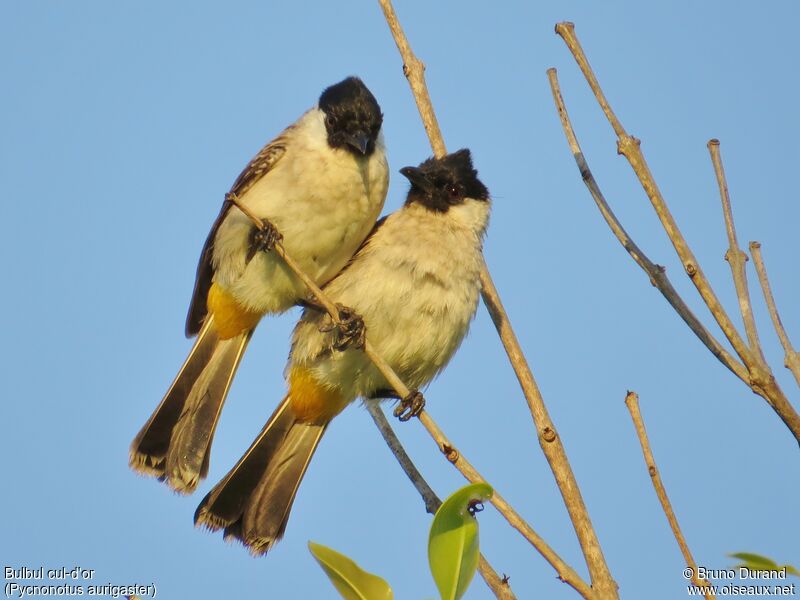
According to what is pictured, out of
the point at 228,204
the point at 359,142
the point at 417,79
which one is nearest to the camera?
the point at 417,79

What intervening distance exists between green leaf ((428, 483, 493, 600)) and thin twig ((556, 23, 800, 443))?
0.58 meters

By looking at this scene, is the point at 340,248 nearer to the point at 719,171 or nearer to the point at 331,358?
the point at 331,358

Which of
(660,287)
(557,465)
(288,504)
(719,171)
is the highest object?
(719,171)

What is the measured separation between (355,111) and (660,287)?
8.17 ft

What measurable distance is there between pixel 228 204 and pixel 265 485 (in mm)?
1267

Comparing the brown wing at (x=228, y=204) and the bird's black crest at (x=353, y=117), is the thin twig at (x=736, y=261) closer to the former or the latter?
the bird's black crest at (x=353, y=117)

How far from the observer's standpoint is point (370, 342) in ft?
14.1

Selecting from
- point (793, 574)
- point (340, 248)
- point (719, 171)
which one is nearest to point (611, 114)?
point (719, 171)

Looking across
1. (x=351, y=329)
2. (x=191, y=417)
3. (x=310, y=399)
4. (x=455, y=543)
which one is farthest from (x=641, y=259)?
(x=191, y=417)

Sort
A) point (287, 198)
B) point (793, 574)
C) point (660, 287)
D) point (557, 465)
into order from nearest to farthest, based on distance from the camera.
Answer: 1. point (793, 574)
2. point (660, 287)
3. point (557, 465)
4. point (287, 198)

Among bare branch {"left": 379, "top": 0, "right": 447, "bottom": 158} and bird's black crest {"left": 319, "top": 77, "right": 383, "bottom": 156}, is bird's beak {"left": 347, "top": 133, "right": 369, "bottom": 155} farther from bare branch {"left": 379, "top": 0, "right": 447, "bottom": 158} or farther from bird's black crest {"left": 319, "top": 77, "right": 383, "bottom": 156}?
bare branch {"left": 379, "top": 0, "right": 447, "bottom": 158}

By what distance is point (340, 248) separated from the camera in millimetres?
4395

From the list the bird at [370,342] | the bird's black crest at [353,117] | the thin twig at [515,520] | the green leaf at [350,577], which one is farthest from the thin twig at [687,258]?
the bird's black crest at [353,117]

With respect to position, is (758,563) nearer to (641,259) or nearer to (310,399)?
(641,259)
